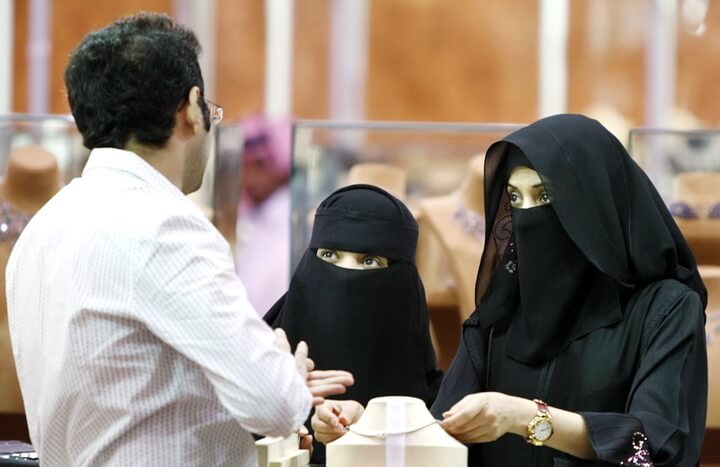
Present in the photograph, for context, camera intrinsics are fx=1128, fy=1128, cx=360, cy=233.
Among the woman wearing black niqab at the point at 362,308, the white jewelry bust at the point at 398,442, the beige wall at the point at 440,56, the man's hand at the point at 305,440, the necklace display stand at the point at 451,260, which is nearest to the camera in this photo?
the white jewelry bust at the point at 398,442

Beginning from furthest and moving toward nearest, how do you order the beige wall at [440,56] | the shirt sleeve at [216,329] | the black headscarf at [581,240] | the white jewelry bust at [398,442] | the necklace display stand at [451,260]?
1. the beige wall at [440,56]
2. the necklace display stand at [451,260]
3. the black headscarf at [581,240]
4. the white jewelry bust at [398,442]
5. the shirt sleeve at [216,329]

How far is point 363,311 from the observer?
2.58 m

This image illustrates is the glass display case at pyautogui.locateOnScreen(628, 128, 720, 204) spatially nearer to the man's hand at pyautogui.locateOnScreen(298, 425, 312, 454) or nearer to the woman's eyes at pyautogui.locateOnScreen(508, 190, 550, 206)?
the woman's eyes at pyautogui.locateOnScreen(508, 190, 550, 206)

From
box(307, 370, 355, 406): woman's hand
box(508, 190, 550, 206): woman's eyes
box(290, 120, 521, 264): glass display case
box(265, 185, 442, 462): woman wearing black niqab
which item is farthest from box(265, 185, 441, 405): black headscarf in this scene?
box(307, 370, 355, 406): woman's hand

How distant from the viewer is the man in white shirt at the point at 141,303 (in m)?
1.50

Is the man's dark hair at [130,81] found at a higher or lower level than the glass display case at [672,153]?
higher

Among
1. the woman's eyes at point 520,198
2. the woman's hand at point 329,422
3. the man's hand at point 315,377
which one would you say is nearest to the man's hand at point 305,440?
the woman's hand at point 329,422

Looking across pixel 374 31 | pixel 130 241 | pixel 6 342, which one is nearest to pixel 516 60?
pixel 374 31

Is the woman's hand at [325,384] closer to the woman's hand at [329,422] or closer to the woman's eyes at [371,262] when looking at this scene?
the woman's hand at [329,422]

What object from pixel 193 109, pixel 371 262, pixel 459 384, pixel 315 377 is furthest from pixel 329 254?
pixel 193 109

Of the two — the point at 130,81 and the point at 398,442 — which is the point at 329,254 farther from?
the point at 130,81

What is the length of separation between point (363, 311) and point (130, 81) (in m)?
1.10

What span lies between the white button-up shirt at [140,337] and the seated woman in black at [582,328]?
15.9 inches

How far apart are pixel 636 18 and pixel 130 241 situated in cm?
311
